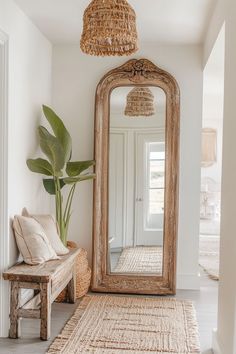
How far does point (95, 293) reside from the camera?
4426 mm

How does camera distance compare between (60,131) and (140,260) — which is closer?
(60,131)

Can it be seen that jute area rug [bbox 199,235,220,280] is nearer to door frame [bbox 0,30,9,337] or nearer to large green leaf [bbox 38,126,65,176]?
large green leaf [bbox 38,126,65,176]

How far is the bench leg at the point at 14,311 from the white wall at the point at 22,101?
→ 62mm

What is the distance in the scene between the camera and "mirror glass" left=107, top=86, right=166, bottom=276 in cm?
441

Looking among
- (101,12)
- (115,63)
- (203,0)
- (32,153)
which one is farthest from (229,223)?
(115,63)

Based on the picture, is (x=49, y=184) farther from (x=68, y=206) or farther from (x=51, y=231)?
(x=51, y=231)

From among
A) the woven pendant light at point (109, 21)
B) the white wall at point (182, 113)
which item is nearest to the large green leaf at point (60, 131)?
the white wall at point (182, 113)

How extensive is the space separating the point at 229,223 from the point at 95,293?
233 cm

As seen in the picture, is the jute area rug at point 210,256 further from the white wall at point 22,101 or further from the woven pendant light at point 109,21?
the woven pendant light at point 109,21

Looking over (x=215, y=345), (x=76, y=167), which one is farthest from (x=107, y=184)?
(x=215, y=345)

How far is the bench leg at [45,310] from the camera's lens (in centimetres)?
313

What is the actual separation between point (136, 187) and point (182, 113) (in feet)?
3.04

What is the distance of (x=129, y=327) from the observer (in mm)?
3439

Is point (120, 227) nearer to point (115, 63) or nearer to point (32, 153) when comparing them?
point (32, 153)
